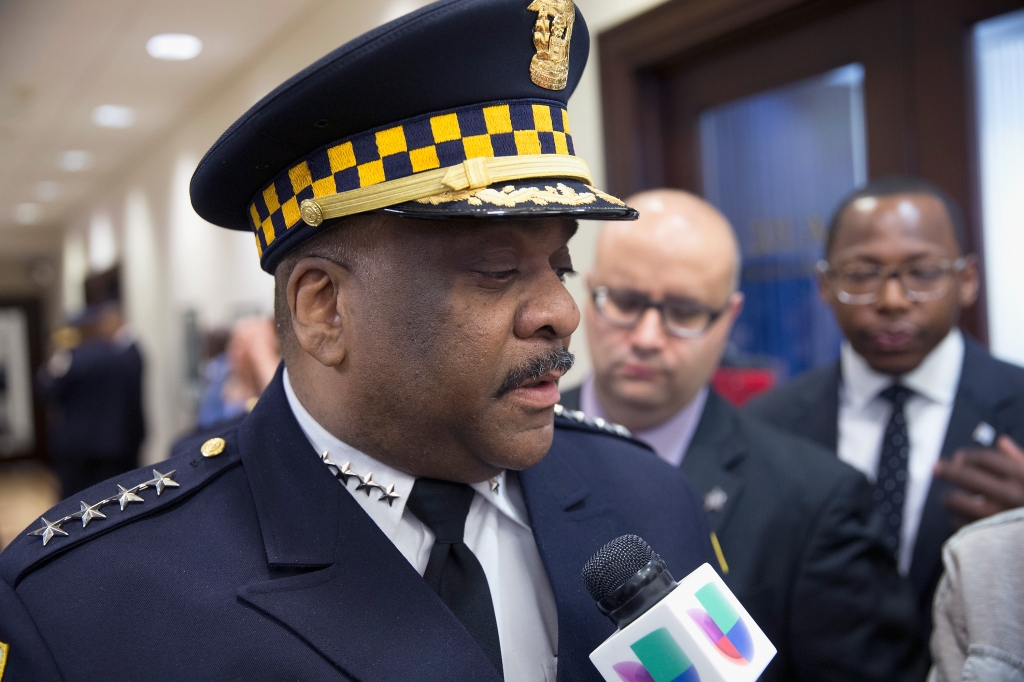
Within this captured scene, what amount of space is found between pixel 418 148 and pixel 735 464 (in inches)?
45.4

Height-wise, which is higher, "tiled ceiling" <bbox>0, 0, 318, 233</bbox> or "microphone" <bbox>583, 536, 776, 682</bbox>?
"tiled ceiling" <bbox>0, 0, 318, 233</bbox>

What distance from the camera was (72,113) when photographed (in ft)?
19.2

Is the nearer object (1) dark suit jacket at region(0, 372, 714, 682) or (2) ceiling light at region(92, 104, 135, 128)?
(1) dark suit jacket at region(0, 372, 714, 682)

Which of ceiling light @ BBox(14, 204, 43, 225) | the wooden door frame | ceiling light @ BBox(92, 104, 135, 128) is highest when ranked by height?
ceiling light @ BBox(92, 104, 135, 128)

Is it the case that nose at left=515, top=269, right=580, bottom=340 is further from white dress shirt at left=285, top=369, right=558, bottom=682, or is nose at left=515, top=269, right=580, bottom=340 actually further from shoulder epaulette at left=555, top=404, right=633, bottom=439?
shoulder epaulette at left=555, top=404, right=633, bottom=439

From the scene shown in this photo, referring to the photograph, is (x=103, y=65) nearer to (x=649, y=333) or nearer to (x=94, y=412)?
(x=94, y=412)

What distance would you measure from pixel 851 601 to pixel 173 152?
608 centimetres

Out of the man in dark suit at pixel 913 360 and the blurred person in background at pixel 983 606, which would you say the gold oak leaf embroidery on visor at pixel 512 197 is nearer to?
the blurred person in background at pixel 983 606

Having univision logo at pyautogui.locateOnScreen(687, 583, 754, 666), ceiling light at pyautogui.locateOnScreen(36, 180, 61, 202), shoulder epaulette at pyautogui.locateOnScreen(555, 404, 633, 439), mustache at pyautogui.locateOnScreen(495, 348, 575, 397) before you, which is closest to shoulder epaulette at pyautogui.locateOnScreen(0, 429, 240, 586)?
mustache at pyautogui.locateOnScreen(495, 348, 575, 397)

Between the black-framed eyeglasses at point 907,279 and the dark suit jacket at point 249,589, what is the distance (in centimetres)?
118

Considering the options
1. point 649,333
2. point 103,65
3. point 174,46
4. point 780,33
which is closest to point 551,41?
point 649,333

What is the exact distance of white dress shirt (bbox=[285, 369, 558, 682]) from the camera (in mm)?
1009

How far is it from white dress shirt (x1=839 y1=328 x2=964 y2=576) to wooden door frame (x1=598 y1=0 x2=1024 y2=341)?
403 mm

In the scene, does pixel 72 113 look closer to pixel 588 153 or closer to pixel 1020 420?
pixel 588 153
